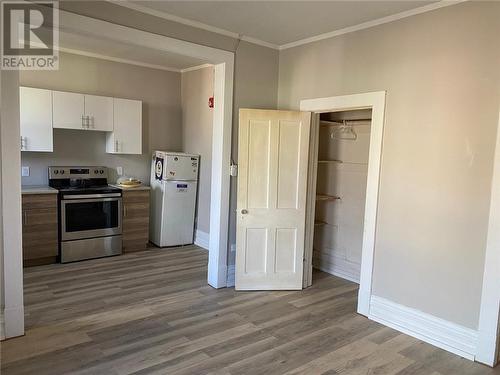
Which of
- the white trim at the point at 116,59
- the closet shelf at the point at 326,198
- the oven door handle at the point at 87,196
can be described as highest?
the white trim at the point at 116,59

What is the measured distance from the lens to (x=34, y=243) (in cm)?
459

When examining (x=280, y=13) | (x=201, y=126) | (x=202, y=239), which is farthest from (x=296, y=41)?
(x=202, y=239)

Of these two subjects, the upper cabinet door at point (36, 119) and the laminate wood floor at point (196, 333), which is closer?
the laminate wood floor at point (196, 333)

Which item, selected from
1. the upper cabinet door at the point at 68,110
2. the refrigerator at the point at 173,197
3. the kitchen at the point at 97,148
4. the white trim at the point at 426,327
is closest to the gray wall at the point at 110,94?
the kitchen at the point at 97,148

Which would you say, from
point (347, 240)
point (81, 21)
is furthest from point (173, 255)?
point (81, 21)

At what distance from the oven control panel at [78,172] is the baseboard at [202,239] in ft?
5.35

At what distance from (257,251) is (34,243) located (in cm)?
277

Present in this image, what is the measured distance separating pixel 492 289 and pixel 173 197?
4.12m

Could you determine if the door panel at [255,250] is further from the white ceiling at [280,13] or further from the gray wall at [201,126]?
the white ceiling at [280,13]

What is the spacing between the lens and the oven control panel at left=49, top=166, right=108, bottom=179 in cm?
512

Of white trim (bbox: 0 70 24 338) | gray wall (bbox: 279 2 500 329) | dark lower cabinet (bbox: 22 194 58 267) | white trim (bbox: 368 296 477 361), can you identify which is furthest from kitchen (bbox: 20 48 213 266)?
white trim (bbox: 368 296 477 361)

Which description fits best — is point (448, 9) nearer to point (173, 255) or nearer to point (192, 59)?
point (192, 59)

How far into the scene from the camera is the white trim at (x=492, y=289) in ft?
8.82

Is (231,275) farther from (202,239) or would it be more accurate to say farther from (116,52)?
(116,52)
